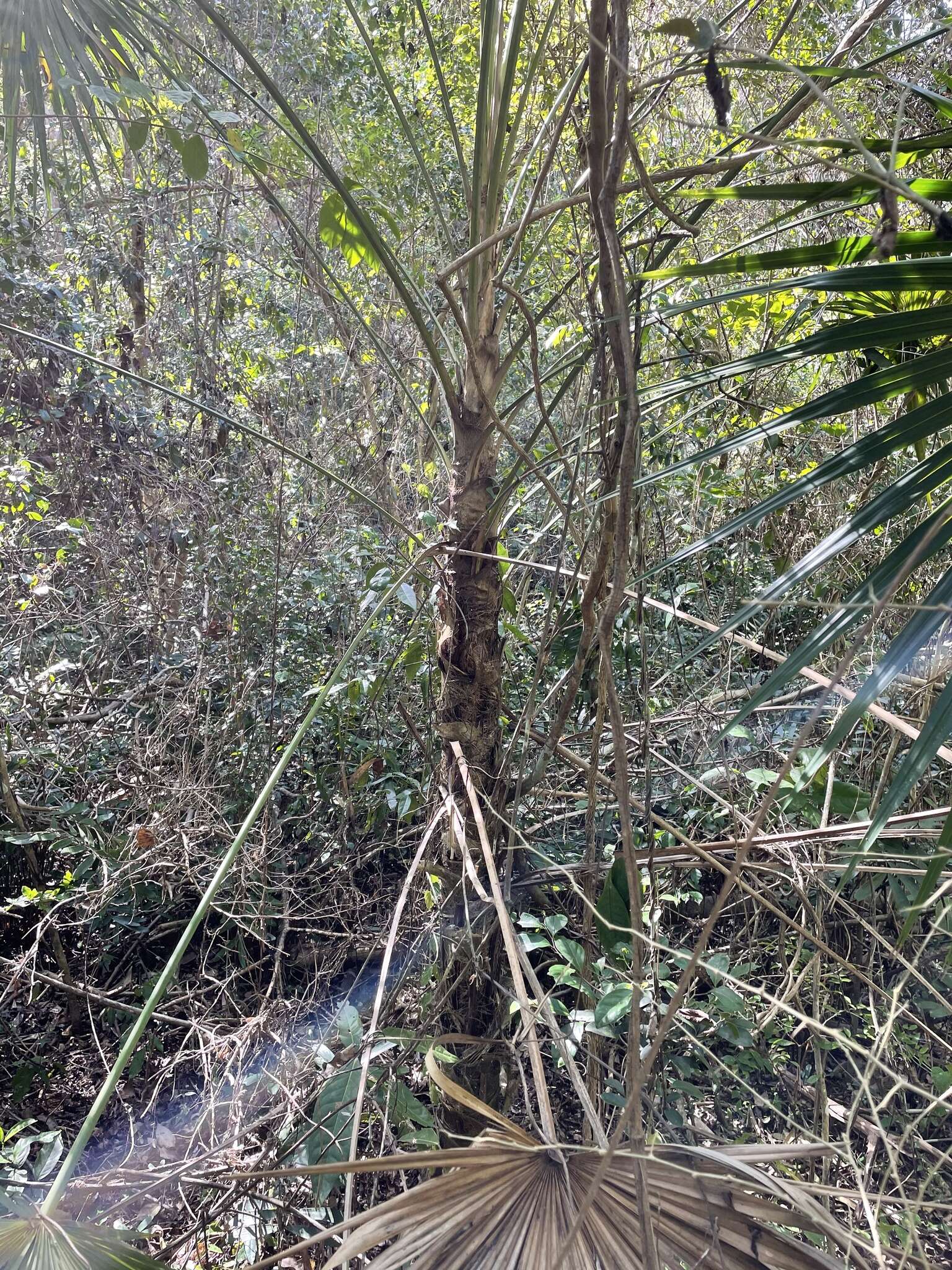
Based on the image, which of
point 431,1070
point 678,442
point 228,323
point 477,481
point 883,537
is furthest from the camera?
point 228,323

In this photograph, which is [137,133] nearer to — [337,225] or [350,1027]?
[337,225]

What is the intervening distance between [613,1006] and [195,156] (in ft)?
5.02

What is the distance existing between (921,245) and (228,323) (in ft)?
11.8

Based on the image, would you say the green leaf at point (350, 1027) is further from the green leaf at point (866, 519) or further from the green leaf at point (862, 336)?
the green leaf at point (862, 336)

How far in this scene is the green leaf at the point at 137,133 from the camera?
1256mm

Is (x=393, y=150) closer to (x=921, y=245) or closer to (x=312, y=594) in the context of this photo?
(x=312, y=594)

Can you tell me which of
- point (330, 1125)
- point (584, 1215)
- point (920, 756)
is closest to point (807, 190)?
point (920, 756)

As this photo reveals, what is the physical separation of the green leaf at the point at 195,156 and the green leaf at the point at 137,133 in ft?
0.22

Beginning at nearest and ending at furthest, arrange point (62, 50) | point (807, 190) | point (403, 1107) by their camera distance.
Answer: point (807, 190)
point (403, 1107)
point (62, 50)

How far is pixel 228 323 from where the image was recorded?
3.83m

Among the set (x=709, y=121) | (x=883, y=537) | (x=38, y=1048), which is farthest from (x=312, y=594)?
(x=709, y=121)

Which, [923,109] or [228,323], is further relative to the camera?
[228,323]

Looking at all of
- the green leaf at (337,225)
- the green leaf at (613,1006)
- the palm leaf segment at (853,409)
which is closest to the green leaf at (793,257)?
the palm leaf segment at (853,409)

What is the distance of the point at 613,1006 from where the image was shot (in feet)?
4.24
